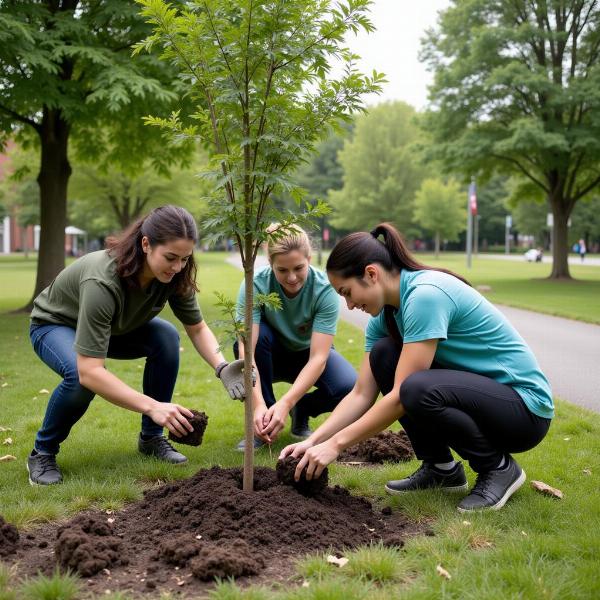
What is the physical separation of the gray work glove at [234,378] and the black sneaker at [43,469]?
1246 millimetres

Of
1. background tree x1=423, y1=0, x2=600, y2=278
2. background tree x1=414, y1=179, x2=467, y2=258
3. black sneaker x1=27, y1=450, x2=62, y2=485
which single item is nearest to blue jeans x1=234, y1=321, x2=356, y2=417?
black sneaker x1=27, y1=450, x2=62, y2=485

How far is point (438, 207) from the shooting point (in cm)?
5159

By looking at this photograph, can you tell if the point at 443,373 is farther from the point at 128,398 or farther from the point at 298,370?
the point at 298,370

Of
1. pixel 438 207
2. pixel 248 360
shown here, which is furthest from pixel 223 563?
pixel 438 207

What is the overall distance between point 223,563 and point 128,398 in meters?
1.25

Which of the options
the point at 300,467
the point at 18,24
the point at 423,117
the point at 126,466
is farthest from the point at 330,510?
the point at 423,117

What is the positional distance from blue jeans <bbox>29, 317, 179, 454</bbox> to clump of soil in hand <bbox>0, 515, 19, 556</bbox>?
105 cm

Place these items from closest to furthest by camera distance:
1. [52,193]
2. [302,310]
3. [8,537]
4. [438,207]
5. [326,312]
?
[8,537] < [326,312] < [302,310] < [52,193] < [438,207]

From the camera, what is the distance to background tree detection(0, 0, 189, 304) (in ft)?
35.5

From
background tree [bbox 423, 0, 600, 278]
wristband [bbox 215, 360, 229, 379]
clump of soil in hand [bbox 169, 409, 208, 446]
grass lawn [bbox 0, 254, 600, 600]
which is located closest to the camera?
grass lawn [bbox 0, 254, 600, 600]

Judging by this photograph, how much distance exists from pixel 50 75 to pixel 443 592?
1119 cm

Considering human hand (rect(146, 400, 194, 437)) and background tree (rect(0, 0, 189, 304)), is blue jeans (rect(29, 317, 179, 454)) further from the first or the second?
background tree (rect(0, 0, 189, 304))

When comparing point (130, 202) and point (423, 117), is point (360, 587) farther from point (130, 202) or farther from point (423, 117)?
point (130, 202)

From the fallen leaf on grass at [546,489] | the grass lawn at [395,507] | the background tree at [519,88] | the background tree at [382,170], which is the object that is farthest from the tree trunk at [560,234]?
the background tree at [382,170]
